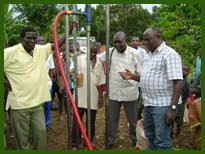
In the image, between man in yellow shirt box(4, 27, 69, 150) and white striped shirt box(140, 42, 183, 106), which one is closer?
white striped shirt box(140, 42, 183, 106)

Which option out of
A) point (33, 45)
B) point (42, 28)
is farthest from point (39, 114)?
point (42, 28)

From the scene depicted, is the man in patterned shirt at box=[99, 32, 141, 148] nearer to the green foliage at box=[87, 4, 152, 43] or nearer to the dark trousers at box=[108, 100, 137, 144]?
the dark trousers at box=[108, 100, 137, 144]

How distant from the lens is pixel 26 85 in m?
3.97

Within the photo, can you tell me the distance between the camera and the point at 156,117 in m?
3.89

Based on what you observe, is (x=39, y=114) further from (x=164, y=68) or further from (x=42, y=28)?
(x=42, y=28)

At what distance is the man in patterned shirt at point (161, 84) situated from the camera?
3729 mm

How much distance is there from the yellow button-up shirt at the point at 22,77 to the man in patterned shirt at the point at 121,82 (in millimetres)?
1397

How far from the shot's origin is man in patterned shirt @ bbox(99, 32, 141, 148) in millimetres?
5129

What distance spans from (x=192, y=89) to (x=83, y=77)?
5.92 ft

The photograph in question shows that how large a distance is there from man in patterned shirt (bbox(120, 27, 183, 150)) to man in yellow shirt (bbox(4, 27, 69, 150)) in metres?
1.17

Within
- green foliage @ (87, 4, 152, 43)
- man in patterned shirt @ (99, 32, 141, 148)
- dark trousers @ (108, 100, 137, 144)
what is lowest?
dark trousers @ (108, 100, 137, 144)

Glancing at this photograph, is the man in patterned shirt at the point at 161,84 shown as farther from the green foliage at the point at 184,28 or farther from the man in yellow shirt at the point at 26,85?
the green foliage at the point at 184,28

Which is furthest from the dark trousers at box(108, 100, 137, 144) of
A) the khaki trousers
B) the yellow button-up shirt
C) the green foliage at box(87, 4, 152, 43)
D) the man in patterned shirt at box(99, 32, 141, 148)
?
the green foliage at box(87, 4, 152, 43)

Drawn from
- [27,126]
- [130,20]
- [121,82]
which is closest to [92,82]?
[121,82]
